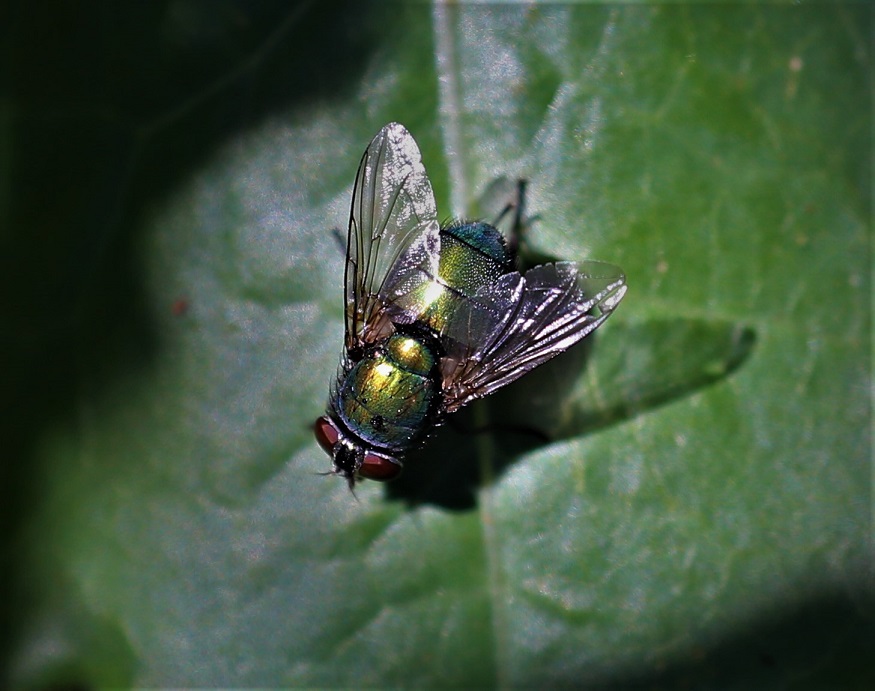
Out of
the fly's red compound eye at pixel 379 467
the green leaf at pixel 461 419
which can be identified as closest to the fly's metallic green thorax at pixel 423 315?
the fly's red compound eye at pixel 379 467

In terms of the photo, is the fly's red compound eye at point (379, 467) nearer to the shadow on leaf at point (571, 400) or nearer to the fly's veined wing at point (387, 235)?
the shadow on leaf at point (571, 400)

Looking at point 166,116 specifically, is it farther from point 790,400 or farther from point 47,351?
point 790,400

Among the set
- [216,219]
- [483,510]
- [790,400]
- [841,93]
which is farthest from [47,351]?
[841,93]

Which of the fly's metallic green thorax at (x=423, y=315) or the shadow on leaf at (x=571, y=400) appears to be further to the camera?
the shadow on leaf at (x=571, y=400)

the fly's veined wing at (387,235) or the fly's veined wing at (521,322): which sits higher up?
the fly's veined wing at (387,235)

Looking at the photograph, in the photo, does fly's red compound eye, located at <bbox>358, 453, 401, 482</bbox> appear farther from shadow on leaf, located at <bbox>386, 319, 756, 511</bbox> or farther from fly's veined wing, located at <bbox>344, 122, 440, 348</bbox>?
fly's veined wing, located at <bbox>344, 122, 440, 348</bbox>

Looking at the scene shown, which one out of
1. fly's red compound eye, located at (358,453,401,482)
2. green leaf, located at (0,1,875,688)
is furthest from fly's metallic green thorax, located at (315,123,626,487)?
green leaf, located at (0,1,875,688)
